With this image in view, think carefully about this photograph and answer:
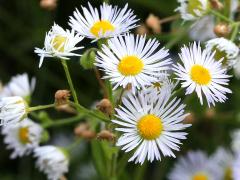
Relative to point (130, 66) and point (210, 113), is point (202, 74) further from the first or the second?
point (210, 113)

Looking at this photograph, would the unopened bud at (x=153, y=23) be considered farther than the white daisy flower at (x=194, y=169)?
No

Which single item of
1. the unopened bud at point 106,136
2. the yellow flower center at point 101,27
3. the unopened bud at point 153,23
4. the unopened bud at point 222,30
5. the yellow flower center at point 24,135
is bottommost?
the unopened bud at point 106,136

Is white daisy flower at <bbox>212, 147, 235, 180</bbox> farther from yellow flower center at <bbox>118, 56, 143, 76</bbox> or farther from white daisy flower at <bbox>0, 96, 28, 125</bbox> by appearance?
white daisy flower at <bbox>0, 96, 28, 125</bbox>

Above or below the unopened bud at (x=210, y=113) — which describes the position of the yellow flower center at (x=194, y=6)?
above

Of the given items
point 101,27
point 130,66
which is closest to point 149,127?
point 130,66

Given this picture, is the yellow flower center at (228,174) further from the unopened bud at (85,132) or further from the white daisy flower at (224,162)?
the unopened bud at (85,132)

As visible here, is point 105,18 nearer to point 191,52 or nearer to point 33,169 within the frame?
point 191,52

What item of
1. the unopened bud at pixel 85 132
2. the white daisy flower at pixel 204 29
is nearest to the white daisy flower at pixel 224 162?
the white daisy flower at pixel 204 29
